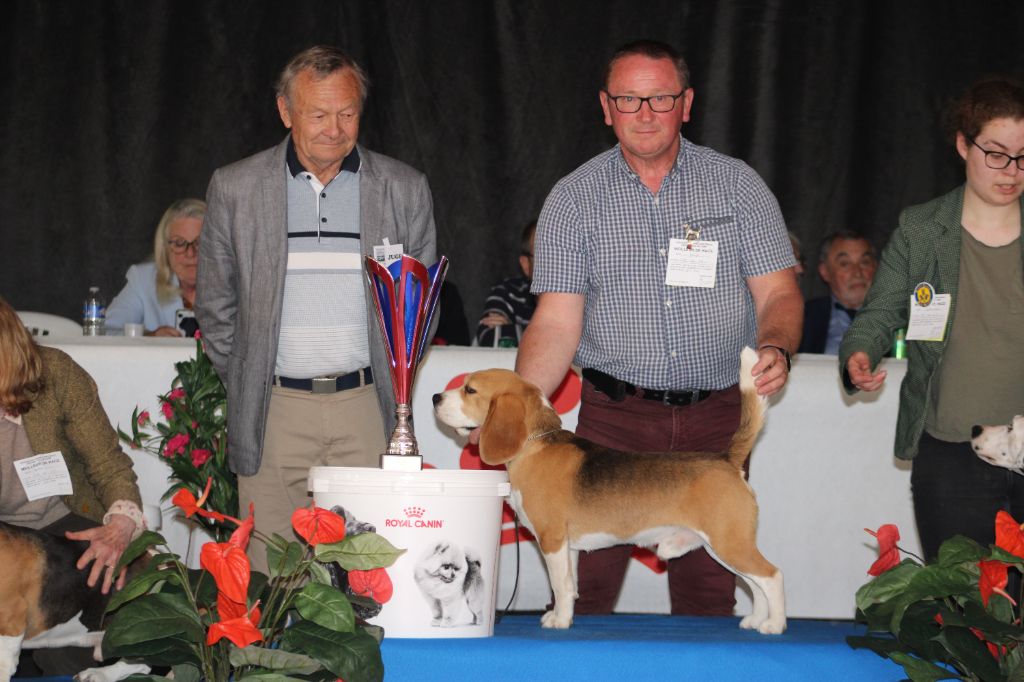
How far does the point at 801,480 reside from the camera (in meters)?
→ 4.80

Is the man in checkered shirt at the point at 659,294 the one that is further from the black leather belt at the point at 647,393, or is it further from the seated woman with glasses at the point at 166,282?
the seated woman with glasses at the point at 166,282

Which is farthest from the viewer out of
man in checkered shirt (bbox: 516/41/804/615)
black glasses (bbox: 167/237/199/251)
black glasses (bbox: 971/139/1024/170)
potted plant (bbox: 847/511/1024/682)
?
black glasses (bbox: 167/237/199/251)

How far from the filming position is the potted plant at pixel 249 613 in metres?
1.99

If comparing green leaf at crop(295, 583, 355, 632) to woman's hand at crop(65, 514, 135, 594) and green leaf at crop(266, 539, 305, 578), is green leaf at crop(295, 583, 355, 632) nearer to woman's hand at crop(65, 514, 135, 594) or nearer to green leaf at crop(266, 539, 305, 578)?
green leaf at crop(266, 539, 305, 578)

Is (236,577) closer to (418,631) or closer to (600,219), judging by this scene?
(418,631)

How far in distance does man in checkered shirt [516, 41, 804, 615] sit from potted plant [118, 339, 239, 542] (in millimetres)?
1735

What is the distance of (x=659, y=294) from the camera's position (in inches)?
130

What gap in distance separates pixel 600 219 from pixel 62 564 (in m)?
1.89

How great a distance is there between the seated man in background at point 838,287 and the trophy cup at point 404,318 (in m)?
4.48

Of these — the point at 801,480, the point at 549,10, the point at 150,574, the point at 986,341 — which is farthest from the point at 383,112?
the point at 150,574

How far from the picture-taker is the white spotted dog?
110 inches

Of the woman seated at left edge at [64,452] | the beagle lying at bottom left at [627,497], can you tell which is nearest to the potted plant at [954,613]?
the beagle lying at bottom left at [627,497]

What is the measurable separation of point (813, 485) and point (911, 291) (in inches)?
72.2

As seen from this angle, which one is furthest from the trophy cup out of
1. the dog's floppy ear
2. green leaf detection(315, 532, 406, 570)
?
green leaf detection(315, 532, 406, 570)
